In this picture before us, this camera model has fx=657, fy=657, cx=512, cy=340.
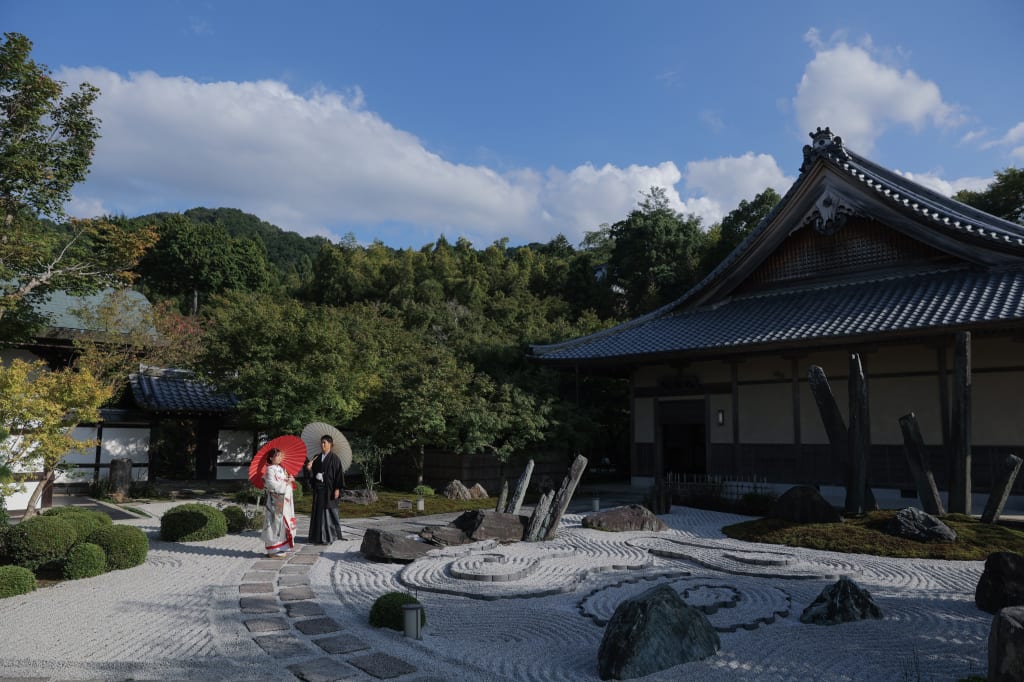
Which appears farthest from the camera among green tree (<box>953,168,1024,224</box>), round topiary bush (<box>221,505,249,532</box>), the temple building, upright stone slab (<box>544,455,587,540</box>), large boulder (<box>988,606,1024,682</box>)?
green tree (<box>953,168,1024,224</box>)

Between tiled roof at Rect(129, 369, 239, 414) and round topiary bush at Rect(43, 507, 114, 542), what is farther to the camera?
tiled roof at Rect(129, 369, 239, 414)

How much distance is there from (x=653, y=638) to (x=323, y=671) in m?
2.51

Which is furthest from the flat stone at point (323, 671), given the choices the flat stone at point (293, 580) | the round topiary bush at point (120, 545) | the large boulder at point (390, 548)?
the round topiary bush at point (120, 545)

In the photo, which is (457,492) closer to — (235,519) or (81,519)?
(235,519)

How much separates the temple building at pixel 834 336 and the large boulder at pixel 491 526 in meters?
6.61

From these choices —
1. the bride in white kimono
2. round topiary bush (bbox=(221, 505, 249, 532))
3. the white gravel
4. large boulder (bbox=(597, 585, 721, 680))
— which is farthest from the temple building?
the bride in white kimono

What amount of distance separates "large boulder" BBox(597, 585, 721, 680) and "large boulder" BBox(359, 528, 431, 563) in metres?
4.50

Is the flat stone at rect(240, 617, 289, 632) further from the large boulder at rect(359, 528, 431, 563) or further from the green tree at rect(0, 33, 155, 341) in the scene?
the green tree at rect(0, 33, 155, 341)

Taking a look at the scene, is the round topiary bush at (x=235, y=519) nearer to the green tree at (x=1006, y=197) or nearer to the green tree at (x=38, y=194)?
the green tree at (x=38, y=194)

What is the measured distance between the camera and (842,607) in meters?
6.05

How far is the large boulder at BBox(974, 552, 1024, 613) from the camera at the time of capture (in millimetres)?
6199

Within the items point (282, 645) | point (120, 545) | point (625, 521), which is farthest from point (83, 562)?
point (625, 521)

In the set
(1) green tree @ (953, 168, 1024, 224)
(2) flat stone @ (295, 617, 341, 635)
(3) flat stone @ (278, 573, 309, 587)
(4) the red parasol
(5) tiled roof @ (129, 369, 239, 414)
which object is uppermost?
(1) green tree @ (953, 168, 1024, 224)

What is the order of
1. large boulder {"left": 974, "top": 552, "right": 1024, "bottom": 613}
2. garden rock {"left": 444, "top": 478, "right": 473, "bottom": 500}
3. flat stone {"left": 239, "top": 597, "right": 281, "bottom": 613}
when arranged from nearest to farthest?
large boulder {"left": 974, "top": 552, "right": 1024, "bottom": 613}
flat stone {"left": 239, "top": 597, "right": 281, "bottom": 613}
garden rock {"left": 444, "top": 478, "right": 473, "bottom": 500}
